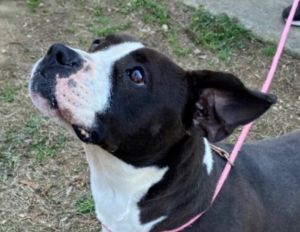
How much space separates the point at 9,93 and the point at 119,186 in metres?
1.98

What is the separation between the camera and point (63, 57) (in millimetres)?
2711

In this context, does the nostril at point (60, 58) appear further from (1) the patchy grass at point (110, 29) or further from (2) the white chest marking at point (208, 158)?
(1) the patchy grass at point (110, 29)

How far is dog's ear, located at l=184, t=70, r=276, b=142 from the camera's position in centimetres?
274

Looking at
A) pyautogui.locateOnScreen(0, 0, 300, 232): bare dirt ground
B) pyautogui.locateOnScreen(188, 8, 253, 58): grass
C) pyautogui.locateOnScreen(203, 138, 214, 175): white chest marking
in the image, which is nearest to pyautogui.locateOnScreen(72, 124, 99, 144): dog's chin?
pyautogui.locateOnScreen(203, 138, 214, 175): white chest marking

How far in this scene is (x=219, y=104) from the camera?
2.94 metres

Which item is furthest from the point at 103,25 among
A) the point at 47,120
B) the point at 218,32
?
the point at 47,120

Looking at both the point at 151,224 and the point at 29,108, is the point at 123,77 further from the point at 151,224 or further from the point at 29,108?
the point at 29,108

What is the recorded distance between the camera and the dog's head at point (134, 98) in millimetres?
2705

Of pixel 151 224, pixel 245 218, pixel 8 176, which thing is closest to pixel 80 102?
pixel 151 224

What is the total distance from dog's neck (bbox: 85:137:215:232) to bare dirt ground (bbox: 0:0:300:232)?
1.07 meters

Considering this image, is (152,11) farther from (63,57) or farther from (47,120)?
(63,57)

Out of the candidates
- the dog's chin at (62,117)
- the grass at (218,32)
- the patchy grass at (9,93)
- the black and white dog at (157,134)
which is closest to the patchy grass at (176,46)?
the grass at (218,32)

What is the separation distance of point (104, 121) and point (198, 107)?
0.43m

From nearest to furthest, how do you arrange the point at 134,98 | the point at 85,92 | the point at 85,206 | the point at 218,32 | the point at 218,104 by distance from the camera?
1. the point at 85,92
2. the point at 134,98
3. the point at 218,104
4. the point at 85,206
5. the point at 218,32
